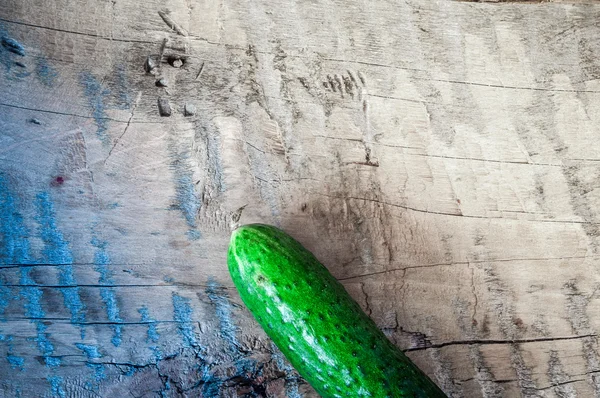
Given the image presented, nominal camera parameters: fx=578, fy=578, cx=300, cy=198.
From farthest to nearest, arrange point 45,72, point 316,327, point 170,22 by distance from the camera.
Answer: point 170,22 → point 45,72 → point 316,327

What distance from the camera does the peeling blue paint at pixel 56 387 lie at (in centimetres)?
168

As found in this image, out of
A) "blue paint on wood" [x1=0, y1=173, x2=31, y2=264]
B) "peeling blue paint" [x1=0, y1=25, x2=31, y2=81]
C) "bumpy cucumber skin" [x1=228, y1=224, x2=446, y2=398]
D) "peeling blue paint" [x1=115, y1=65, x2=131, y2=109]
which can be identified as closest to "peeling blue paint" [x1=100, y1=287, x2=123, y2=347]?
"blue paint on wood" [x1=0, y1=173, x2=31, y2=264]

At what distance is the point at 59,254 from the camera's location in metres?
1.73

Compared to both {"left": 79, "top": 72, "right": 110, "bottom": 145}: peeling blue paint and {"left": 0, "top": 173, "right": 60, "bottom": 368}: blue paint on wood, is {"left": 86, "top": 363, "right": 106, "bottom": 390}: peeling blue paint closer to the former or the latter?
{"left": 0, "top": 173, "right": 60, "bottom": 368}: blue paint on wood

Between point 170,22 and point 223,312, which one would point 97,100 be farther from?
point 223,312

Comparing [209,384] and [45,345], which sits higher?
[45,345]

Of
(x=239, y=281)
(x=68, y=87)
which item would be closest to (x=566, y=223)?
(x=239, y=281)

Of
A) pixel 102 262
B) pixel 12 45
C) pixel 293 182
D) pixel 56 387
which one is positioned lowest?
pixel 56 387

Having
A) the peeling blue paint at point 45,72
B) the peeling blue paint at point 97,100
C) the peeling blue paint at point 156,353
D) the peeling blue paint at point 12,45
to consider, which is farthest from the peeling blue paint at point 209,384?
the peeling blue paint at point 12,45

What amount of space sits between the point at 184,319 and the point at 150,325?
0.34 feet

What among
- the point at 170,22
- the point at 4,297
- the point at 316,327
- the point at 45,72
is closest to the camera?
the point at 316,327

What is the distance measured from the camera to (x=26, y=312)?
1.69m

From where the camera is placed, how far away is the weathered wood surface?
68.6 inches

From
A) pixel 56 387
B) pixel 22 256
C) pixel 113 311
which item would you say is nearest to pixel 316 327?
pixel 113 311
